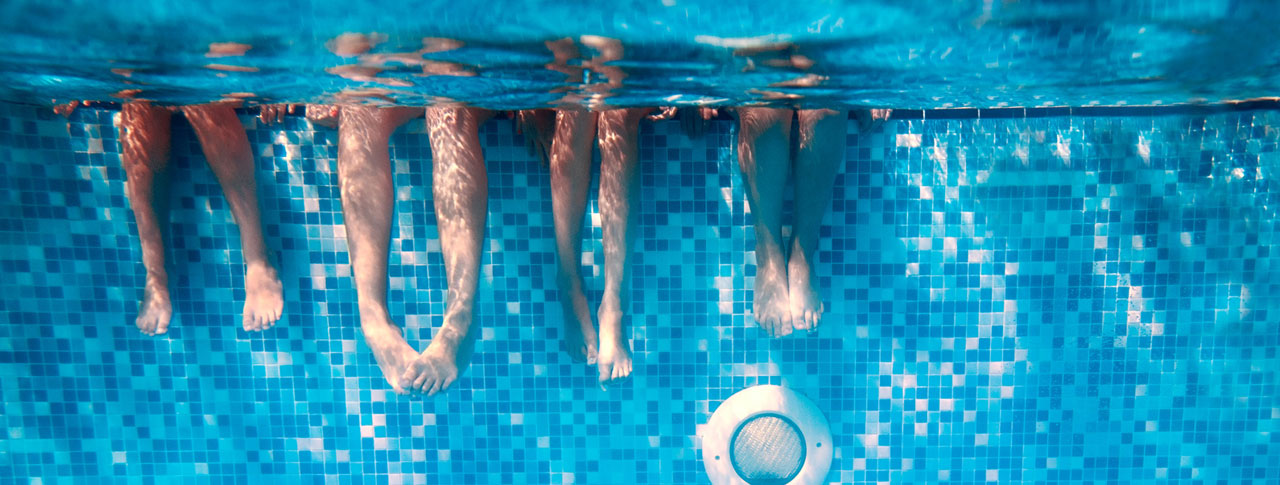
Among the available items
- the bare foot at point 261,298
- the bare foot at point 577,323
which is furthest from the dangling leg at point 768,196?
the bare foot at point 261,298

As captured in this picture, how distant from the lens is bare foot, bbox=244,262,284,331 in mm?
2963

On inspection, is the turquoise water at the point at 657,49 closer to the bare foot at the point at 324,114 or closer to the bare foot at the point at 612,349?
the bare foot at the point at 324,114

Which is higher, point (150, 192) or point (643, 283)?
point (150, 192)

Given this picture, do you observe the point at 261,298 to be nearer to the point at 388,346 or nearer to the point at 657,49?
the point at 388,346

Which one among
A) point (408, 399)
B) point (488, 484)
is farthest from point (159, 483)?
point (488, 484)

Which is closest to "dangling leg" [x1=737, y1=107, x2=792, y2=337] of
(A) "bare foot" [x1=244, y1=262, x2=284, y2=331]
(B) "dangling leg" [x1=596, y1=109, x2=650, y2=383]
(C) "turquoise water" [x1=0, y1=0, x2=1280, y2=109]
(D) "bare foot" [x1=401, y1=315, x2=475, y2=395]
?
(C) "turquoise water" [x1=0, y1=0, x2=1280, y2=109]

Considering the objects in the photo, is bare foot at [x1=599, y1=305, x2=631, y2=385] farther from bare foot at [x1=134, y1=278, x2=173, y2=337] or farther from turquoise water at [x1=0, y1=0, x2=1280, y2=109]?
bare foot at [x1=134, y1=278, x2=173, y2=337]

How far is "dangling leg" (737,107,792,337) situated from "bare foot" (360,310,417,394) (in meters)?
1.51

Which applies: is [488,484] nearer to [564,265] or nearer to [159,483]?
[564,265]

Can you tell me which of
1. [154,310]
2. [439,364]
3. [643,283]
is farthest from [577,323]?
[154,310]

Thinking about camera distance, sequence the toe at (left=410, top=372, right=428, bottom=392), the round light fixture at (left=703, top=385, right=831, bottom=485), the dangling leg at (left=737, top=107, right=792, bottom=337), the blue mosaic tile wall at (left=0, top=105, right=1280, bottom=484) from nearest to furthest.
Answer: the toe at (left=410, top=372, right=428, bottom=392)
the dangling leg at (left=737, top=107, right=792, bottom=337)
the blue mosaic tile wall at (left=0, top=105, right=1280, bottom=484)
the round light fixture at (left=703, top=385, right=831, bottom=485)

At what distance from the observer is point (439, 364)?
2.70 metres

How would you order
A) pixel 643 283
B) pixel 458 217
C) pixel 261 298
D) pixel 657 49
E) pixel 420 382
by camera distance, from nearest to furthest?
1. pixel 657 49
2. pixel 420 382
3. pixel 458 217
4. pixel 261 298
5. pixel 643 283

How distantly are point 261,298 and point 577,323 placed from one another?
1426 mm
